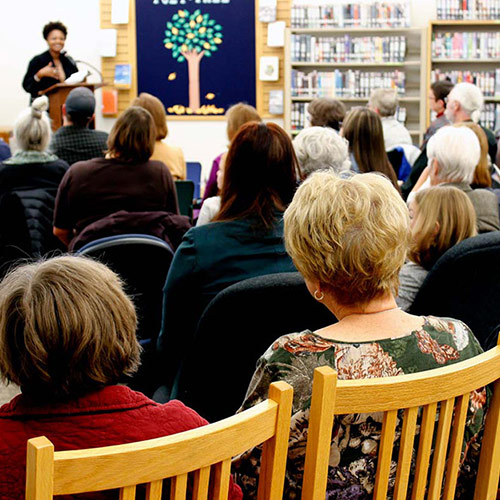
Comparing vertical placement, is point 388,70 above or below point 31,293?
above

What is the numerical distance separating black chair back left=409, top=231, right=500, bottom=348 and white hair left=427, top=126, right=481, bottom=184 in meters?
1.07

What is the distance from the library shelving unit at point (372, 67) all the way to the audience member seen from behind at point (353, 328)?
680cm

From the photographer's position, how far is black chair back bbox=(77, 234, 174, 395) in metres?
2.69

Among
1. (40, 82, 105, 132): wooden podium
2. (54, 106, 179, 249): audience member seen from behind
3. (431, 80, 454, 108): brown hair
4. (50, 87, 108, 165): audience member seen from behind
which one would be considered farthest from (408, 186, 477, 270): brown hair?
(40, 82, 105, 132): wooden podium

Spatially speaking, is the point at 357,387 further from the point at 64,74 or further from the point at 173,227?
the point at 64,74

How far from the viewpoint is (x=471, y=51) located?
797cm

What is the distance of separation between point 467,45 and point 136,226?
5.87 metres

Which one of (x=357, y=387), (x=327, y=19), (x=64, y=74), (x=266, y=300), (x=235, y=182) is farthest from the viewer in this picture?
(x=327, y=19)

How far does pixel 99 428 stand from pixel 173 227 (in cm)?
199

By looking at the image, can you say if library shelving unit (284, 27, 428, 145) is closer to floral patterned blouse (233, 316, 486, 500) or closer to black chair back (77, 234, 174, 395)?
black chair back (77, 234, 174, 395)

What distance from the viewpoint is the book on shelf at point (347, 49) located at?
808cm

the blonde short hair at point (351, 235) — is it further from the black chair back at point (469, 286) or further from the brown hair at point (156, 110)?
the brown hair at point (156, 110)

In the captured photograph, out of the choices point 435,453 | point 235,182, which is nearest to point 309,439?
point 435,453

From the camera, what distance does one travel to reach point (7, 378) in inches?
49.7
